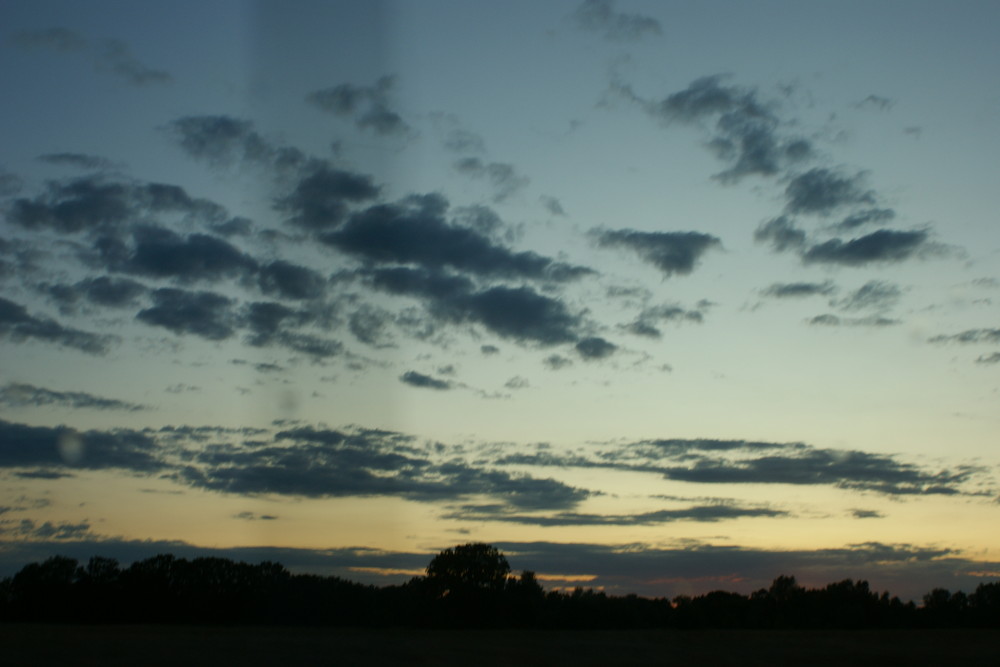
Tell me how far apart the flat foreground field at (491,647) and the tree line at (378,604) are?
6.15 meters

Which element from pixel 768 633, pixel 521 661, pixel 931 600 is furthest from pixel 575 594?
pixel 521 661

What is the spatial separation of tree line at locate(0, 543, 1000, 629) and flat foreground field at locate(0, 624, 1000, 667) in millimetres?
6145

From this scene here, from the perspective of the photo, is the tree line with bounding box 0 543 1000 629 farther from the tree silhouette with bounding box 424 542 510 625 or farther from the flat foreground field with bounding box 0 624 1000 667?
the flat foreground field with bounding box 0 624 1000 667

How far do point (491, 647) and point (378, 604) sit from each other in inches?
1007

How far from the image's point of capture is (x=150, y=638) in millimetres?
17094

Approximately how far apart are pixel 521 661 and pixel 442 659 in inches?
58.7

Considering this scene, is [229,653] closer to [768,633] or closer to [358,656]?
[358,656]

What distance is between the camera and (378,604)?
40.1 m

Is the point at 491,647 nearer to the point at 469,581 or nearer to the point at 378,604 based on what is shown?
the point at 378,604

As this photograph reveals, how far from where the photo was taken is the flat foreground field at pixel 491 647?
49.1 feet

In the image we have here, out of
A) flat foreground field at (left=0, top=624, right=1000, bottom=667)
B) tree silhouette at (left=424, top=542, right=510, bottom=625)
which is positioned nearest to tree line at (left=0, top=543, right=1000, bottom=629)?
tree silhouette at (left=424, top=542, right=510, bottom=625)

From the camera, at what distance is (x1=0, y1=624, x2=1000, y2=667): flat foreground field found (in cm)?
1496

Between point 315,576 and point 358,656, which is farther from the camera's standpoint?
point 315,576

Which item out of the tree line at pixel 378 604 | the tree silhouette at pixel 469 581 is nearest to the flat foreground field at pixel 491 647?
the tree line at pixel 378 604
